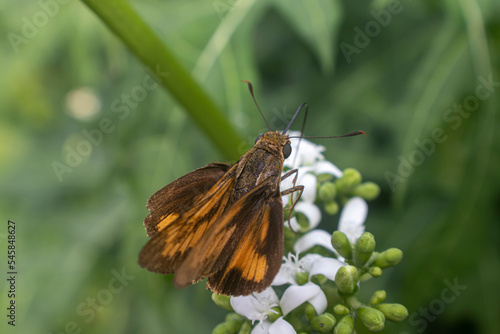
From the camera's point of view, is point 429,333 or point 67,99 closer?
point 429,333

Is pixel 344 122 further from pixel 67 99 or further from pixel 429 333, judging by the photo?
pixel 67 99

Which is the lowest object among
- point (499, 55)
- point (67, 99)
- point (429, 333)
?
point (429, 333)

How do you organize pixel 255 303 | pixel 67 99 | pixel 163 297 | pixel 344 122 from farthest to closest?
pixel 67 99 < pixel 344 122 < pixel 163 297 < pixel 255 303

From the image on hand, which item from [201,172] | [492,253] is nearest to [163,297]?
[201,172]

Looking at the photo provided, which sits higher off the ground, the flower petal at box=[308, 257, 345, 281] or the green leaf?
the green leaf

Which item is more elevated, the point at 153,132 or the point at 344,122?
the point at 153,132

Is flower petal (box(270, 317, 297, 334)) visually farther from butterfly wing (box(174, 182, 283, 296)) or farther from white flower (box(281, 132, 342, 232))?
white flower (box(281, 132, 342, 232))

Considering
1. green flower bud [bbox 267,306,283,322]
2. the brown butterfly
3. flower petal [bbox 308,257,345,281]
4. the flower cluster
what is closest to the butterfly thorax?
the brown butterfly
